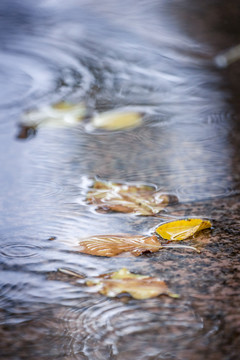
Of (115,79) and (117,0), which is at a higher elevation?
(117,0)

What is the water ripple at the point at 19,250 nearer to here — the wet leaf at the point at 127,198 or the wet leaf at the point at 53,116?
the wet leaf at the point at 127,198

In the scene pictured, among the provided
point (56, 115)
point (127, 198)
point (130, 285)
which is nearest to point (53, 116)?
point (56, 115)

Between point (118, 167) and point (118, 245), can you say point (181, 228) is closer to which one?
point (118, 245)

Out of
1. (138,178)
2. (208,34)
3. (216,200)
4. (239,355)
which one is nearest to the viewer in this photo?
(239,355)

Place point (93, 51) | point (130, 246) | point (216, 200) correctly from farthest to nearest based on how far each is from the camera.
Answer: point (93, 51)
point (216, 200)
point (130, 246)

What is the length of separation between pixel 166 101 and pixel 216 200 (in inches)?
30.9

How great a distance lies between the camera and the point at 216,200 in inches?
46.2

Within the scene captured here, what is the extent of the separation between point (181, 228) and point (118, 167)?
419 millimetres

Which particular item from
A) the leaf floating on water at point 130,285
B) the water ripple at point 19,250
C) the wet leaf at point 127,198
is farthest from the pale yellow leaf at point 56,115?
the leaf floating on water at point 130,285

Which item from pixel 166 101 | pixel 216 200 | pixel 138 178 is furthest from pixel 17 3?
pixel 216 200

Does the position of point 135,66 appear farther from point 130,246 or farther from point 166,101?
point 130,246

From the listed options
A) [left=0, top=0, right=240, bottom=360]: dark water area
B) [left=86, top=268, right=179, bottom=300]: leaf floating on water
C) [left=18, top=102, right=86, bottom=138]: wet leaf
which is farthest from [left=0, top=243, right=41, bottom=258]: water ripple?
[left=18, top=102, right=86, bottom=138]: wet leaf

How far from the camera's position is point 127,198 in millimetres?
1182

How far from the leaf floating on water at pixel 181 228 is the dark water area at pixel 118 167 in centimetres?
2
